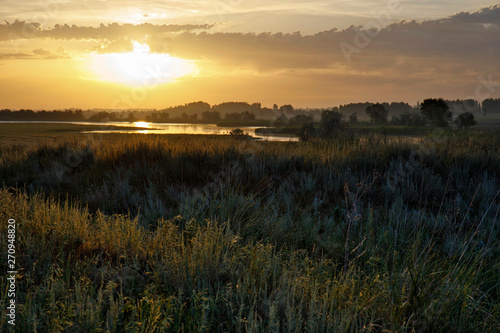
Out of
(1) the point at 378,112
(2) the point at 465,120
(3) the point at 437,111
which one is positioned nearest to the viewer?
(3) the point at 437,111

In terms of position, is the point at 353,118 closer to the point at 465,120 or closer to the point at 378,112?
the point at 378,112

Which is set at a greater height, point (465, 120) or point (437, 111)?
point (437, 111)

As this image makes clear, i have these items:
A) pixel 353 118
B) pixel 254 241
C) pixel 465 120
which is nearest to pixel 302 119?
pixel 353 118

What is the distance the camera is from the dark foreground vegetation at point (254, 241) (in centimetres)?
336

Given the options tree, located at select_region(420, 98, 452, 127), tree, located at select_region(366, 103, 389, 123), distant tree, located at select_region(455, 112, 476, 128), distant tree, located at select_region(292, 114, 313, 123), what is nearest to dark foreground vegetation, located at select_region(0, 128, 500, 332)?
tree, located at select_region(420, 98, 452, 127)

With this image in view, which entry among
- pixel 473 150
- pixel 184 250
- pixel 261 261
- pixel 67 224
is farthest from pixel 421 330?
pixel 473 150

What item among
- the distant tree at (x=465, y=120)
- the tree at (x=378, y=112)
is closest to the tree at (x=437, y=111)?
the distant tree at (x=465, y=120)

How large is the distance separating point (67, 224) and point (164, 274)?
6.02ft

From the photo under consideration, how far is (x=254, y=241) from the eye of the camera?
18.6ft

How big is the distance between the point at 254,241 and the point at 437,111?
7261 cm

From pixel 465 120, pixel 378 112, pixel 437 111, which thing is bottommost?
pixel 465 120

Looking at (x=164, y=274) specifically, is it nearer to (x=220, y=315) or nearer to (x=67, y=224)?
(x=220, y=315)

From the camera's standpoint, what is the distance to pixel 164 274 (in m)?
4.05

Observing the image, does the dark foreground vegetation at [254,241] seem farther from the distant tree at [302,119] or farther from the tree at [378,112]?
the distant tree at [302,119]
